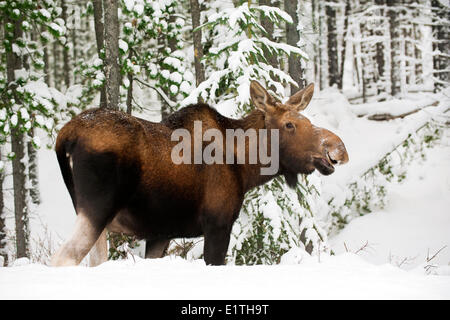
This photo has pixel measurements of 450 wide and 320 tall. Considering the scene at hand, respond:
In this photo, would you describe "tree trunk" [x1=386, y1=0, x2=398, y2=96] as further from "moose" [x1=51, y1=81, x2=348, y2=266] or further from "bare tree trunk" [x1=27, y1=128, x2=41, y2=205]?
"moose" [x1=51, y1=81, x2=348, y2=266]

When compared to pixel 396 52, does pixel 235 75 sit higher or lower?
lower

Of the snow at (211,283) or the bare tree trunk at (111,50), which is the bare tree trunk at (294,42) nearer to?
the bare tree trunk at (111,50)

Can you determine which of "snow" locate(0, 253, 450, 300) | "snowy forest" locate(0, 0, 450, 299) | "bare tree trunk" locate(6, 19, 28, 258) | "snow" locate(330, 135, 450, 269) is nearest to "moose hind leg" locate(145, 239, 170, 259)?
"snowy forest" locate(0, 0, 450, 299)

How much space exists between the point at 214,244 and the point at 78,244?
4.86 feet

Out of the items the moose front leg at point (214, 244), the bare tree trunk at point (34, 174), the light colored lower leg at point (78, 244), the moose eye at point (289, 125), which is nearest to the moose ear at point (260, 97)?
the moose eye at point (289, 125)

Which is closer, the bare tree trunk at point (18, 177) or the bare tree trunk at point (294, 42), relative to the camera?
the bare tree trunk at point (294, 42)

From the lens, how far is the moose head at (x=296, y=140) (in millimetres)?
5312

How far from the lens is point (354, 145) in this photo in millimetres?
17562

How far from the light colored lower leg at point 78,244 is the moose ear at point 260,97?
8.33 ft

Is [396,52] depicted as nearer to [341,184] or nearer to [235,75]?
[341,184]

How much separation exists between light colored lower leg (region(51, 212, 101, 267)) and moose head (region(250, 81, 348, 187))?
8.32 feet

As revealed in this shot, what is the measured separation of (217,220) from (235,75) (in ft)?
9.93

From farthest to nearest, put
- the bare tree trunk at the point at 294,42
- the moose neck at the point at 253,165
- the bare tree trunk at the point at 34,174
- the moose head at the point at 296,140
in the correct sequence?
1. the bare tree trunk at the point at 34,174
2. the bare tree trunk at the point at 294,42
3. the moose neck at the point at 253,165
4. the moose head at the point at 296,140

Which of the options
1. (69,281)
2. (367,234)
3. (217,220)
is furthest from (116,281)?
(367,234)
